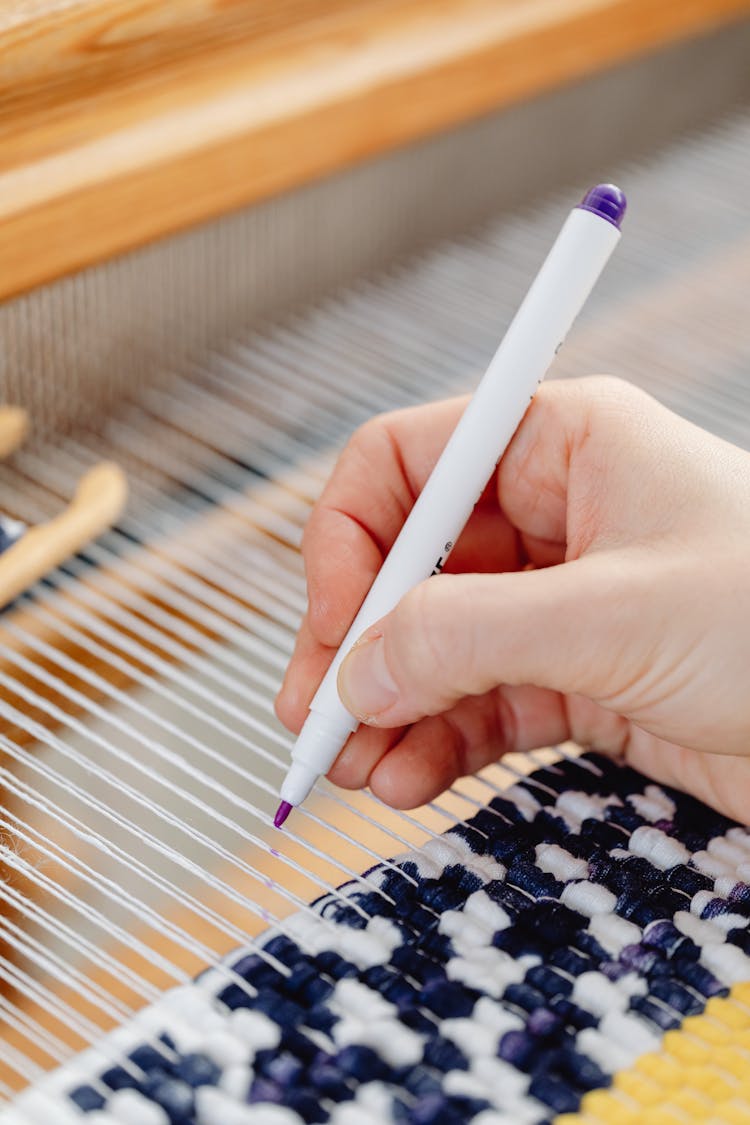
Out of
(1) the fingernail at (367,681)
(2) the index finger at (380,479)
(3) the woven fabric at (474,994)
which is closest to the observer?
(3) the woven fabric at (474,994)

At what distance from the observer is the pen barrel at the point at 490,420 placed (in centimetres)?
64

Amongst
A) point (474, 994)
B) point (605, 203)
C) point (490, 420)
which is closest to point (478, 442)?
point (490, 420)

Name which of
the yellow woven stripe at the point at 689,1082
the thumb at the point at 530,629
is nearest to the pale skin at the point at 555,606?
the thumb at the point at 530,629

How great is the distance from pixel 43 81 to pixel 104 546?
245 mm

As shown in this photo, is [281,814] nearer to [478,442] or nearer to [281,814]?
[281,814]

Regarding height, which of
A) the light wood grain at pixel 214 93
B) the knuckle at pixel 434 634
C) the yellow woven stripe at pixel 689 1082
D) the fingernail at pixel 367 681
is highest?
the light wood grain at pixel 214 93

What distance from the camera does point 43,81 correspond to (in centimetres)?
77

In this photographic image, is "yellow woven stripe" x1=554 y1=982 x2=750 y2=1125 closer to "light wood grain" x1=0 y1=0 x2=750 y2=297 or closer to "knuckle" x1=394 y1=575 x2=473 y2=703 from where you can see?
"knuckle" x1=394 y1=575 x2=473 y2=703

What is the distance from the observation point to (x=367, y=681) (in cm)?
60

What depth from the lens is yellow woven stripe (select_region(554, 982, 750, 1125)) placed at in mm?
490

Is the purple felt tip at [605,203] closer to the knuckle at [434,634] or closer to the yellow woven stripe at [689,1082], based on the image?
the knuckle at [434,634]

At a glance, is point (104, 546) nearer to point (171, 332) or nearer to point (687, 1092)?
point (171, 332)

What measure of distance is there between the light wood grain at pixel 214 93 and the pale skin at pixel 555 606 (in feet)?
0.68

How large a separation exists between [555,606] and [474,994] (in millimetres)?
139
